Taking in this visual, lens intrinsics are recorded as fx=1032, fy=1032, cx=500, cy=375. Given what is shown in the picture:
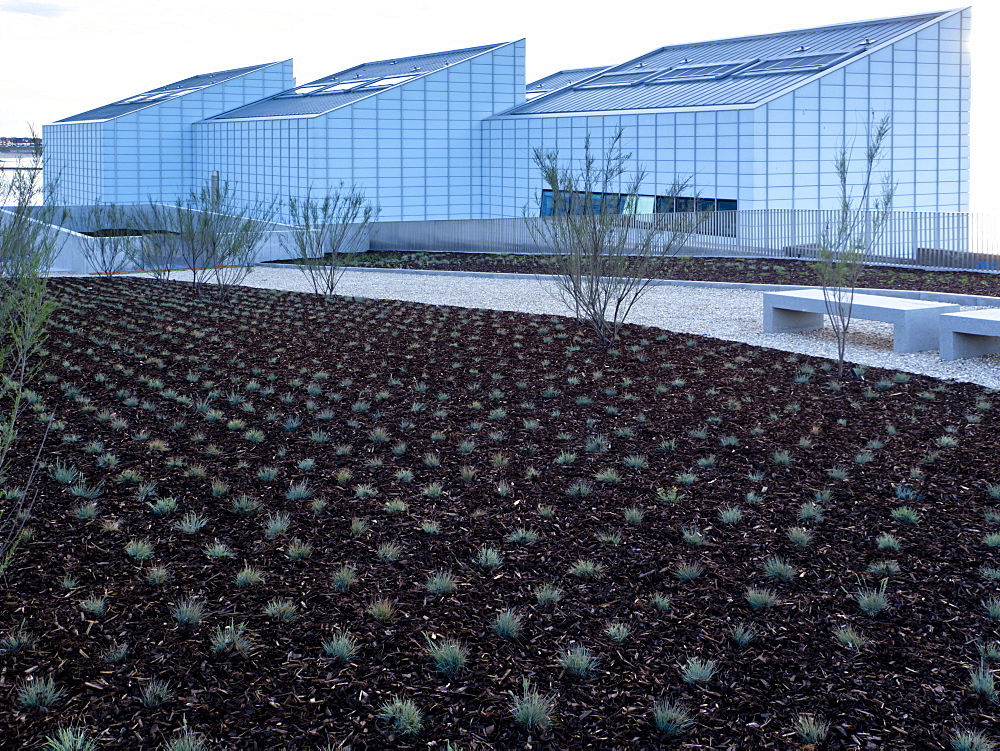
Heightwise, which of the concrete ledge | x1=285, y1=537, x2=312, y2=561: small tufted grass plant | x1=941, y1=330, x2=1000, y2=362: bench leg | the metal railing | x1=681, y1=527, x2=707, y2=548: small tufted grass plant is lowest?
x1=285, y1=537, x2=312, y2=561: small tufted grass plant

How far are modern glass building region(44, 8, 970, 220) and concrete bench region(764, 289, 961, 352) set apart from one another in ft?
57.9

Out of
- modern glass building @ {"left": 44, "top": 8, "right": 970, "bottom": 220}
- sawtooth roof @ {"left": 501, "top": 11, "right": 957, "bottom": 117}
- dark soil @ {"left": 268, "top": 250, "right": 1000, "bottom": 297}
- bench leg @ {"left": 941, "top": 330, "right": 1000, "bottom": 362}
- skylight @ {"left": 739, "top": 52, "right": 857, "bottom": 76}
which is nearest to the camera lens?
bench leg @ {"left": 941, "top": 330, "right": 1000, "bottom": 362}

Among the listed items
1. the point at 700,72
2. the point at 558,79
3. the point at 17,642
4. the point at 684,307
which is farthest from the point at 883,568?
the point at 558,79

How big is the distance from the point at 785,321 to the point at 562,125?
95.0 ft

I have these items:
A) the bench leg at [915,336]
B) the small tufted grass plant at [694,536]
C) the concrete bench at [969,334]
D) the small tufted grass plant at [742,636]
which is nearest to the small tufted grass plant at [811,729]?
the small tufted grass plant at [742,636]

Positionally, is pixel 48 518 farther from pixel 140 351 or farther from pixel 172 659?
pixel 140 351

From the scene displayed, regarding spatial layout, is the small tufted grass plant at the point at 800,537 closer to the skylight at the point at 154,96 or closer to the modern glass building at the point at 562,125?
the modern glass building at the point at 562,125

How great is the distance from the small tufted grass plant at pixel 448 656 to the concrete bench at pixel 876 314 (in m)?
8.41

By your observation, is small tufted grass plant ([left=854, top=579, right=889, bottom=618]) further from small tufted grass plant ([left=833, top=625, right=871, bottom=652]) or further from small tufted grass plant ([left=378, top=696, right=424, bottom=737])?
small tufted grass plant ([left=378, top=696, right=424, bottom=737])

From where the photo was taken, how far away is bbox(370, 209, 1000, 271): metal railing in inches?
827

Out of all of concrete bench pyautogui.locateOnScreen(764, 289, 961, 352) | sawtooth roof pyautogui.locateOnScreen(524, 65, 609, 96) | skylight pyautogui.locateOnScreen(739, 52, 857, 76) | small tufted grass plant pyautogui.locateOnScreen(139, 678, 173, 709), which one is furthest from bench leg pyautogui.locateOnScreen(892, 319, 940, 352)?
sawtooth roof pyautogui.locateOnScreen(524, 65, 609, 96)

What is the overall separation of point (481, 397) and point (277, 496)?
2985 millimetres

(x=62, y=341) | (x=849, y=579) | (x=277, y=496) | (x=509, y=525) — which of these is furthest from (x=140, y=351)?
(x=849, y=579)

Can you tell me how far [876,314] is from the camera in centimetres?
1165
